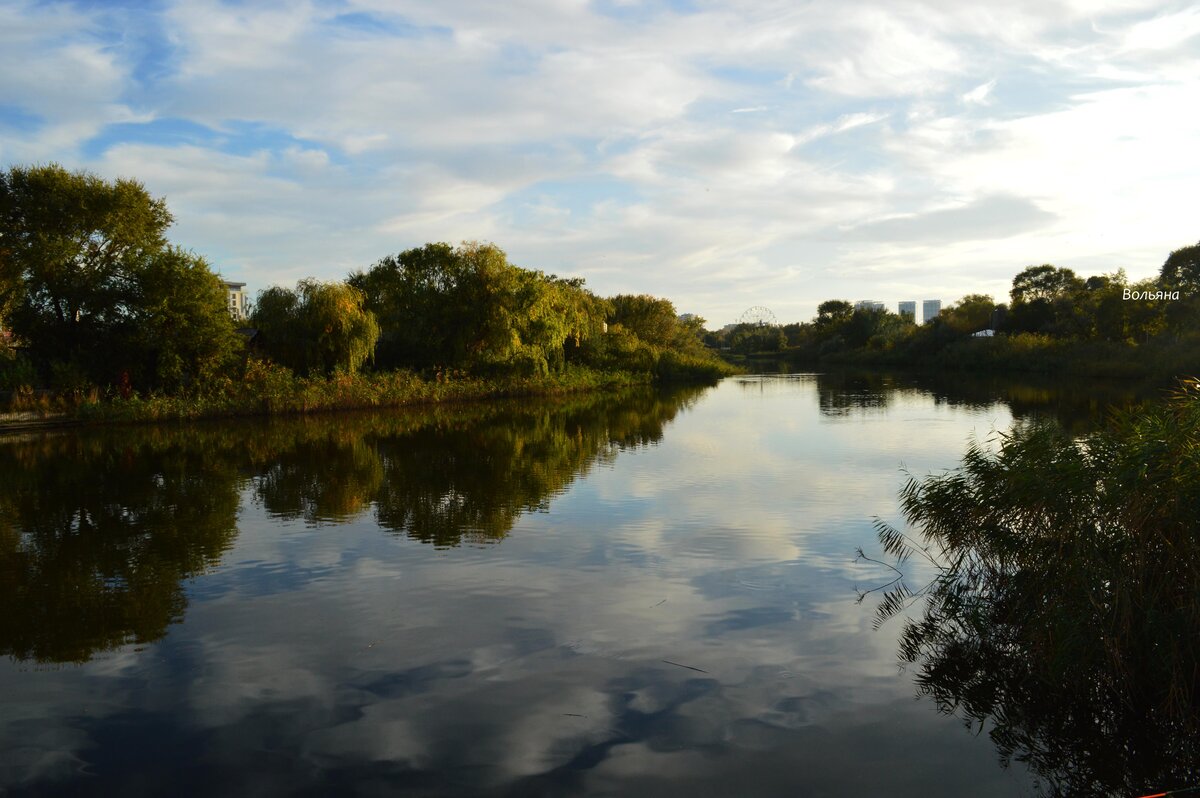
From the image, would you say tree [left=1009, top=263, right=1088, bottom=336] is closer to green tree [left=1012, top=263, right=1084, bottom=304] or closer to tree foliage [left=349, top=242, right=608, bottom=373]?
green tree [left=1012, top=263, right=1084, bottom=304]

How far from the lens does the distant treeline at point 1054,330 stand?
156ft

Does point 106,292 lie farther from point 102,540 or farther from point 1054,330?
point 1054,330

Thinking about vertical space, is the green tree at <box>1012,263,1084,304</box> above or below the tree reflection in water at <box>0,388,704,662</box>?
above

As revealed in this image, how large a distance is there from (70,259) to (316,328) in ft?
27.3

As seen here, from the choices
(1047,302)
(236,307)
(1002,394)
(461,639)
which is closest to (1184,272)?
(1047,302)

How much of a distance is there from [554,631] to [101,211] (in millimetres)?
27033

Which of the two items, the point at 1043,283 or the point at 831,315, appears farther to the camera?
the point at 831,315

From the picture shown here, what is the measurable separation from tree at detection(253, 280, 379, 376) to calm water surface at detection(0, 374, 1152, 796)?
632 inches

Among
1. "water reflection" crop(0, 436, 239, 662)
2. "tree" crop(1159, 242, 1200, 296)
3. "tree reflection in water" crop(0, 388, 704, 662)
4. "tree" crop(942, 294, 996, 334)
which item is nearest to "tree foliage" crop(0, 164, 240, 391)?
"tree reflection in water" crop(0, 388, 704, 662)

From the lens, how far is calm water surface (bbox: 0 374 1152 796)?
525 cm

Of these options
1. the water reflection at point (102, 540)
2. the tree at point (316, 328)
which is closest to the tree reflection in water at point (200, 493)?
the water reflection at point (102, 540)

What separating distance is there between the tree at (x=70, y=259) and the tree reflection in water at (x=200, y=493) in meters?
5.71

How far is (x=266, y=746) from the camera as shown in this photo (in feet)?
18.0

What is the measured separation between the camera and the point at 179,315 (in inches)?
1071
